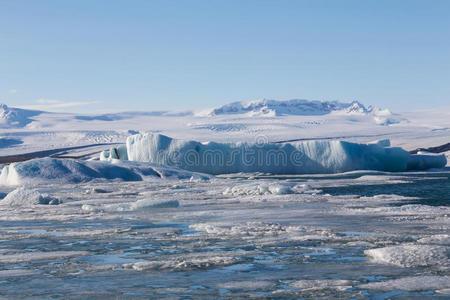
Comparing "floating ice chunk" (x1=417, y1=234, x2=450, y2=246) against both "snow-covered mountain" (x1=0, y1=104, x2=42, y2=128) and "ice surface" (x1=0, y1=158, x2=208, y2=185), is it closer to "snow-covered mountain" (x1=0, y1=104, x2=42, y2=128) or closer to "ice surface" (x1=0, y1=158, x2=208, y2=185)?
"ice surface" (x1=0, y1=158, x2=208, y2=185)

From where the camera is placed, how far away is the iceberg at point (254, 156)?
23625 millimetres

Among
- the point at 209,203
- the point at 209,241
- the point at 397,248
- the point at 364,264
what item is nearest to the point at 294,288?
the point at 364,264

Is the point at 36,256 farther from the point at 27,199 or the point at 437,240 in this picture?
the point at 27,199

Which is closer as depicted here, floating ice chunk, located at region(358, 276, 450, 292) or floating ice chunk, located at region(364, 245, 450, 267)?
floating ice chunk, located at region(358, 276, 450, 292)

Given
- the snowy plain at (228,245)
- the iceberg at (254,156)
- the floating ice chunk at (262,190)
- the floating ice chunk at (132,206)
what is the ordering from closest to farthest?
the snowy plain at (228,245) < the floating ice chunk at (132,206) < the floating ice chunk at (262,190) < the iceberg at (254,156)

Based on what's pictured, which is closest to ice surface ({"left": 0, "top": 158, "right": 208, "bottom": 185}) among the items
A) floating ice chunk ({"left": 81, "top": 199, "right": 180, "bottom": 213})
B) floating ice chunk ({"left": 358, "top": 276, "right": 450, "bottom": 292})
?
floating ice chunk ({"left": 81, "top": 199, "right": 180, "bottom": 213})

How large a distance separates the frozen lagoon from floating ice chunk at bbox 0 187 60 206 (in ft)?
2.80

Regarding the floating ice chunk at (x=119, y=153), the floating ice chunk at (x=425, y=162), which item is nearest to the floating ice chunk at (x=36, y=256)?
the floating ice chunk at (x=119, y=153)

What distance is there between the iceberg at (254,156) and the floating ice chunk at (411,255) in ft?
61.0

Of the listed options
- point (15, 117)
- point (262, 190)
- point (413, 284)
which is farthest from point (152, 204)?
point (15, 117)

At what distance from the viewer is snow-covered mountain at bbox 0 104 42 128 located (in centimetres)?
13962

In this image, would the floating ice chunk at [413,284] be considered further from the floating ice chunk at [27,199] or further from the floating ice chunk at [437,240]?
the floating ice chunk at [27,199]

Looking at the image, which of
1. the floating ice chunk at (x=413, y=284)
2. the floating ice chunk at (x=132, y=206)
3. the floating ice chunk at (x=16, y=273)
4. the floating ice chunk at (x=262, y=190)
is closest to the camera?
the floating ice chunk at (x=413, y=284)

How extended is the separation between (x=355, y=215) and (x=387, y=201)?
257cm
